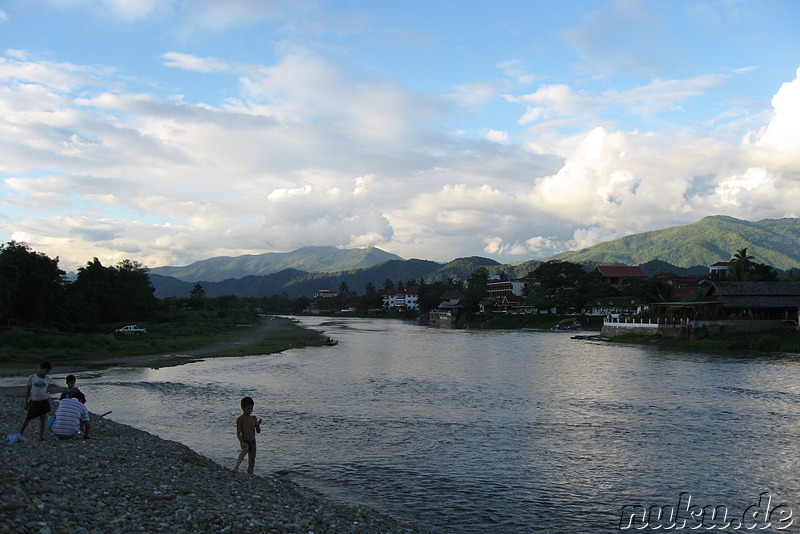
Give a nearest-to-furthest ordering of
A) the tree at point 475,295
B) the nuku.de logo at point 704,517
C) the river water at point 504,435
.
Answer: the nuku.de logo at point 704,517 → the river water at point 504,435 → the tree at point 475,295

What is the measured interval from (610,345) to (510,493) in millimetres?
66976

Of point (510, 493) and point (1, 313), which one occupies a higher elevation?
point (1, 313)

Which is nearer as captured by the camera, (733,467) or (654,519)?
(654,519)

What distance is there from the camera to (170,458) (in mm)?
17016

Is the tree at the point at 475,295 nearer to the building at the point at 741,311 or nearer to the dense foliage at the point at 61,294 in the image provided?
the building at the point at 741,311

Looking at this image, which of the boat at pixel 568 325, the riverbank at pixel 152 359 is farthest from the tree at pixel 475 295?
the riverbank at pixel 152 359

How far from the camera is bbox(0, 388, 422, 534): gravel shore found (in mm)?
10195

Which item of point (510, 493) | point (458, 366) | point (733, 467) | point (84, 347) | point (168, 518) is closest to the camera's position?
point (168, 518)

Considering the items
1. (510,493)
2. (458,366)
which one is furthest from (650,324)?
(510,493)

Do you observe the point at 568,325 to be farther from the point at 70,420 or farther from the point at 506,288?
the point at 70,420

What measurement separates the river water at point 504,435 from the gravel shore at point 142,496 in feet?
6.59

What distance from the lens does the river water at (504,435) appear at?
15820 millimetres

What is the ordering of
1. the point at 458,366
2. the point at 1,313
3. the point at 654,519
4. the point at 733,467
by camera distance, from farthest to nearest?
the point at 1,313, the point at 458,366, the point at 733,467, the point at 654,519

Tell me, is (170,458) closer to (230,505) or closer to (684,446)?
(230,505)
